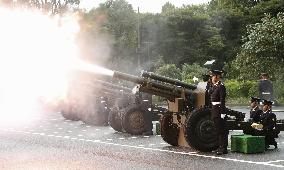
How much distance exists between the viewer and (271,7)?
65000 mm

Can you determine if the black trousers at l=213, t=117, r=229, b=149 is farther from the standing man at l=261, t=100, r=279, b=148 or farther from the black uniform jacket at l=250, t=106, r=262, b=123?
the black uniform jacket at l=250, t=106, r=262, b=123

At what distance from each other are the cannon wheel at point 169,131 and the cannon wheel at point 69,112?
37.0 ft

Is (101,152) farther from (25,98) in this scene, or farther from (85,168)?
(25,98)

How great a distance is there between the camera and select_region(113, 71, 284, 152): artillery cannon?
50.0 ft

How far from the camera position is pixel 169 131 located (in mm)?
16547

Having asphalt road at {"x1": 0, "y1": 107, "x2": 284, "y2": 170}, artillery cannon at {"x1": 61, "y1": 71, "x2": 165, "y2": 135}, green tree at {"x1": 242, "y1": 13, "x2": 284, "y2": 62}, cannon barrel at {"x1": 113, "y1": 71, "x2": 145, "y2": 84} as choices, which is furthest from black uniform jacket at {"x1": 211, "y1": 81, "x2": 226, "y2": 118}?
green tree at {"x1": 242, "y1": 13, "x2": 284, "y2": 62}

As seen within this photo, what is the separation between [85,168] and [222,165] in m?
2.68

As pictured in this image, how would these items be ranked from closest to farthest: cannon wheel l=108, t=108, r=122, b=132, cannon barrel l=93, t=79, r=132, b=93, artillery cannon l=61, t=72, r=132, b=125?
cannon wheel l=108, t=108, r=122, b=132, cannon barrel l=93, t=79, r=132, b=93, artillery cannon l=61, t=72, r=132, b=125

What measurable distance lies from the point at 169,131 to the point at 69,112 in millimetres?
12508

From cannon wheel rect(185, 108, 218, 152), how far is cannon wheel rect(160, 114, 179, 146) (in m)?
1.24

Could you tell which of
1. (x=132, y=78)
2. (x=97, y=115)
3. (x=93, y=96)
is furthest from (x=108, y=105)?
(x=132, y=78)

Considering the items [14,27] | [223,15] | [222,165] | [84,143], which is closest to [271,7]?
[223,15]

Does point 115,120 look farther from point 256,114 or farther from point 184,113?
point 256,114

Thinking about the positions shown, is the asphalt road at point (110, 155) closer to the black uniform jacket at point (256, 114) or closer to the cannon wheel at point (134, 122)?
the cannon wheel at point (134, 122)
